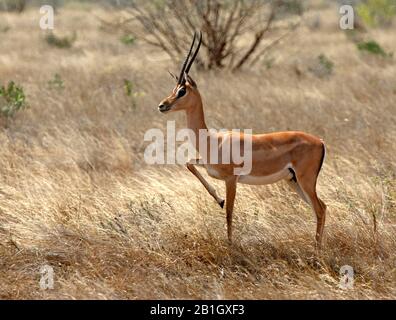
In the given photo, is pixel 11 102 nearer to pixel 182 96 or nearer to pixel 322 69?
pixel 182 96

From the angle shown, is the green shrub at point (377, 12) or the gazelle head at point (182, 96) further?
the green shrub at point (377, 12)

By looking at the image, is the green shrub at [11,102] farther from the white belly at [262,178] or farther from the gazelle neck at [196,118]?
the white belly at [262,178]

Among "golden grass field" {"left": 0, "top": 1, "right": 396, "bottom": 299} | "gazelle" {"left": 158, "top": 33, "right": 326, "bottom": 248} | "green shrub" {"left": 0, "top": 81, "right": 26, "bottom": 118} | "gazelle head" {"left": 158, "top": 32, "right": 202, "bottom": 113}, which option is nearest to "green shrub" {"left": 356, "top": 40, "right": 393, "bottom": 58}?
"golden grass field" {"left": 0, "top": 1, "right": 396, "bottom": 299}

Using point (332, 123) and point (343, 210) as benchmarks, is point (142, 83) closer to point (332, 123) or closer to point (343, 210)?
point (332, 123)

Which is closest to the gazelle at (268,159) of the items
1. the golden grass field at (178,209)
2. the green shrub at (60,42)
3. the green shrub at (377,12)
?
the golden grass field at (178,209)

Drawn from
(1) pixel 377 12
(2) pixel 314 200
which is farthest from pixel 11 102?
(1) pixel 377 12

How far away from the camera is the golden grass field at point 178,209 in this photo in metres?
5.02

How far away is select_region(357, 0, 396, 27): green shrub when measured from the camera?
90.2ft

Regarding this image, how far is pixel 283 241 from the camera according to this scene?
214 inches

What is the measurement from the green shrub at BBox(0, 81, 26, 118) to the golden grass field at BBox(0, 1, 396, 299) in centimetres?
20

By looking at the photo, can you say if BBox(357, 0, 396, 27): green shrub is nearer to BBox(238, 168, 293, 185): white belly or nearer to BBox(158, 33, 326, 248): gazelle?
BBox(158, 33, 326, 248): gazelle

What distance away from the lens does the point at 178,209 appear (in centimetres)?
598

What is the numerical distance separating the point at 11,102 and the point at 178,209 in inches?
199

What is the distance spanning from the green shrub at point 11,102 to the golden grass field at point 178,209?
0.20 metres
